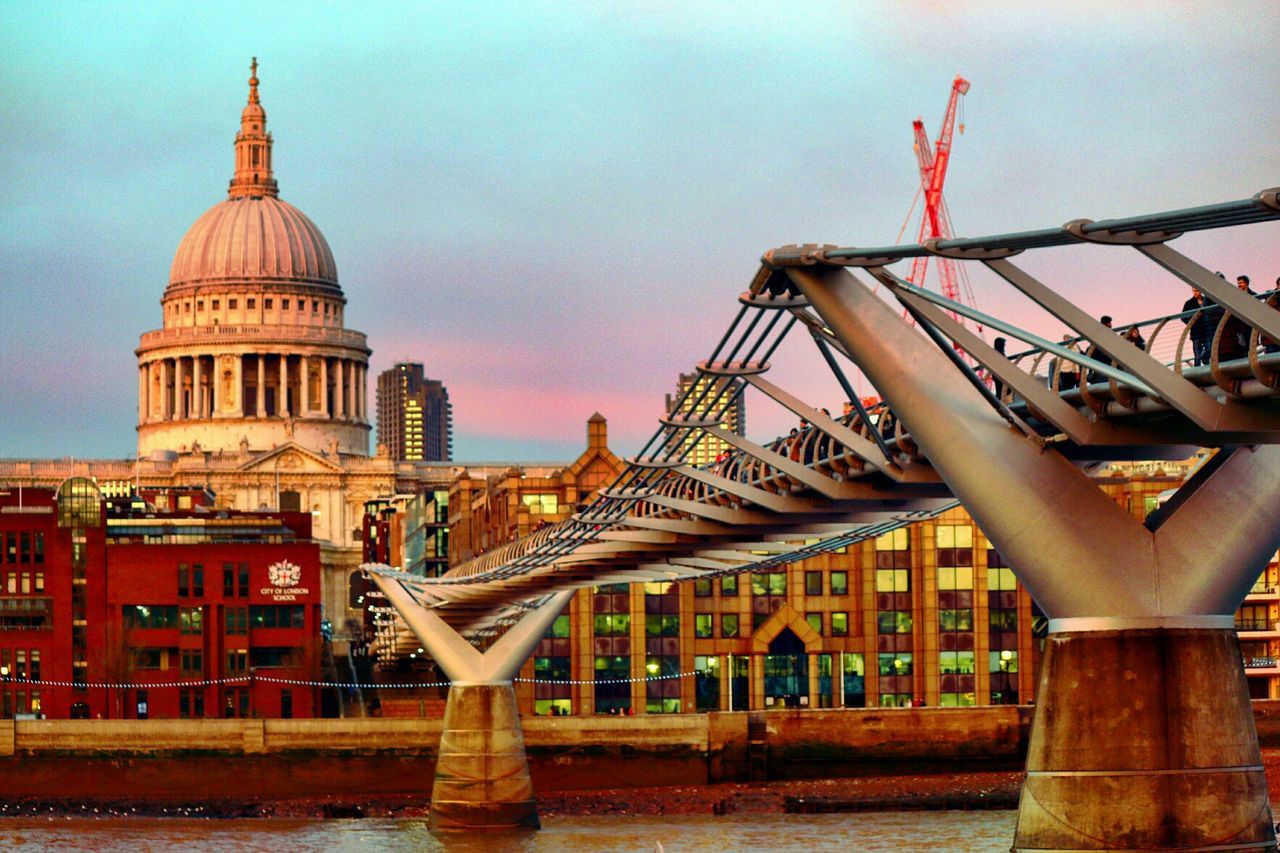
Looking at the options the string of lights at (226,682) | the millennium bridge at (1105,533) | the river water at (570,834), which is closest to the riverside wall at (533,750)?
the river water at (570,834)

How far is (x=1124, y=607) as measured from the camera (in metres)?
32.8

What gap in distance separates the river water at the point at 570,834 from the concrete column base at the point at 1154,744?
28.6 meters

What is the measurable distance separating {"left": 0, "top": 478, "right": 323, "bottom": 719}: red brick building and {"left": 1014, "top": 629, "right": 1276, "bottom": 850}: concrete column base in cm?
6835

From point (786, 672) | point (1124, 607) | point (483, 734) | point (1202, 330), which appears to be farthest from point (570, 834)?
point (1202, 330)

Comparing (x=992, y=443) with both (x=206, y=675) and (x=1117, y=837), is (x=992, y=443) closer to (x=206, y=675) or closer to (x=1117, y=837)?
(x=1117, y=837)

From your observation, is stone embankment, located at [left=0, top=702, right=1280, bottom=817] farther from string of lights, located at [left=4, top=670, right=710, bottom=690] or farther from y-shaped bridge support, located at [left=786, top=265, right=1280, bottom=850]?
y-shaped bridge support, located at [left=786, top=265, right=1280, bottom=850]

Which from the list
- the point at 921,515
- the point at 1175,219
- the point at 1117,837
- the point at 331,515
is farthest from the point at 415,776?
the point at 331,515

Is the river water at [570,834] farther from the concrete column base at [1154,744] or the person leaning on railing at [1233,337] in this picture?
the person leaning on railing at [1233,337]

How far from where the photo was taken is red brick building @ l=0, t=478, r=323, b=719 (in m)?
99.6

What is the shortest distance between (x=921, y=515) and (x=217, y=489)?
149m

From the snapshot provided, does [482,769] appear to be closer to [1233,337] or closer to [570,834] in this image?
[570,834]

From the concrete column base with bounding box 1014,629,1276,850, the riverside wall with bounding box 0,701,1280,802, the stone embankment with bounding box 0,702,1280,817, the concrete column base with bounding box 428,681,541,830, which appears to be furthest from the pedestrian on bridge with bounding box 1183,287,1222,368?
the riverside wall with bounding box 0,701,1280,802

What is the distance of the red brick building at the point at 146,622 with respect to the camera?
99562mm

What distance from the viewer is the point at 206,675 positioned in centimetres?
10031
